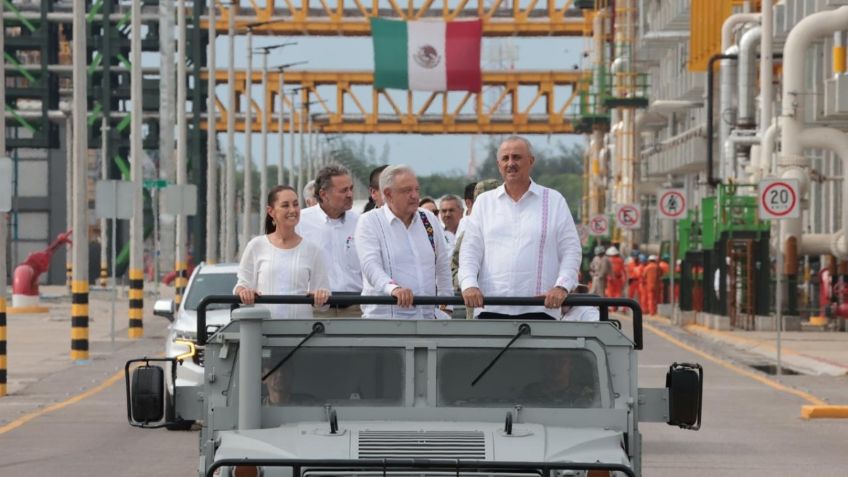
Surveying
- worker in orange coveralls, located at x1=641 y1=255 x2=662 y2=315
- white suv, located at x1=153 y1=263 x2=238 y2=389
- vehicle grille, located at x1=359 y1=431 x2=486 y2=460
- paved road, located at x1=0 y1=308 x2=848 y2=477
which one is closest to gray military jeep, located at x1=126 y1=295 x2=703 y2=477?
vehicle grille, located at x1=359 y1=431 x2=486 y2=460

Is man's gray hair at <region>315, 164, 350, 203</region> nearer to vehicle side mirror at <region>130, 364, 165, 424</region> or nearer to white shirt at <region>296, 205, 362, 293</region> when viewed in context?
white shirt at <region>296, 205, 362, 293</region>

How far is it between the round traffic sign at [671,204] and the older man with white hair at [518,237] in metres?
38.4

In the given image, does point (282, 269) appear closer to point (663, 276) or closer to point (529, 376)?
point (529, 376)

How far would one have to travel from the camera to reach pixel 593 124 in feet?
295

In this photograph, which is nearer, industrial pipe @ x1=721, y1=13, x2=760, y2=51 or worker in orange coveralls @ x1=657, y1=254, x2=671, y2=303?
worker in orange coveralls @ x1=657, y1=254, x2=671, y2=303

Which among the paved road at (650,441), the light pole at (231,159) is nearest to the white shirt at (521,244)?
the paved road at (650,441)

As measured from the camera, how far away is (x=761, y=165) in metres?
48.2

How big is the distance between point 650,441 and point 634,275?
42479 mm

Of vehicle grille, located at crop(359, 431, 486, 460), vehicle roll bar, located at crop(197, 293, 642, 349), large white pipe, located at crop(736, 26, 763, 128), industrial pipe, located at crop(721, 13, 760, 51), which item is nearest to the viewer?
vehicle grille, located at crop(359, 431, 486, 460)

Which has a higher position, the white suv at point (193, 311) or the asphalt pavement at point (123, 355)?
the white suv at point (193, 311)

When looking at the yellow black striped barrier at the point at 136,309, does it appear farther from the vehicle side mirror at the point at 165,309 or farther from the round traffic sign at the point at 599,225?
the round traffic sign at the point at 599,225

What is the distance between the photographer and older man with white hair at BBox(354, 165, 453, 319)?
33.8 feet

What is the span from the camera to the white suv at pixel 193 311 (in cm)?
1942

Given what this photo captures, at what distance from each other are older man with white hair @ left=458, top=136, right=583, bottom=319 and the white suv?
364 inches
